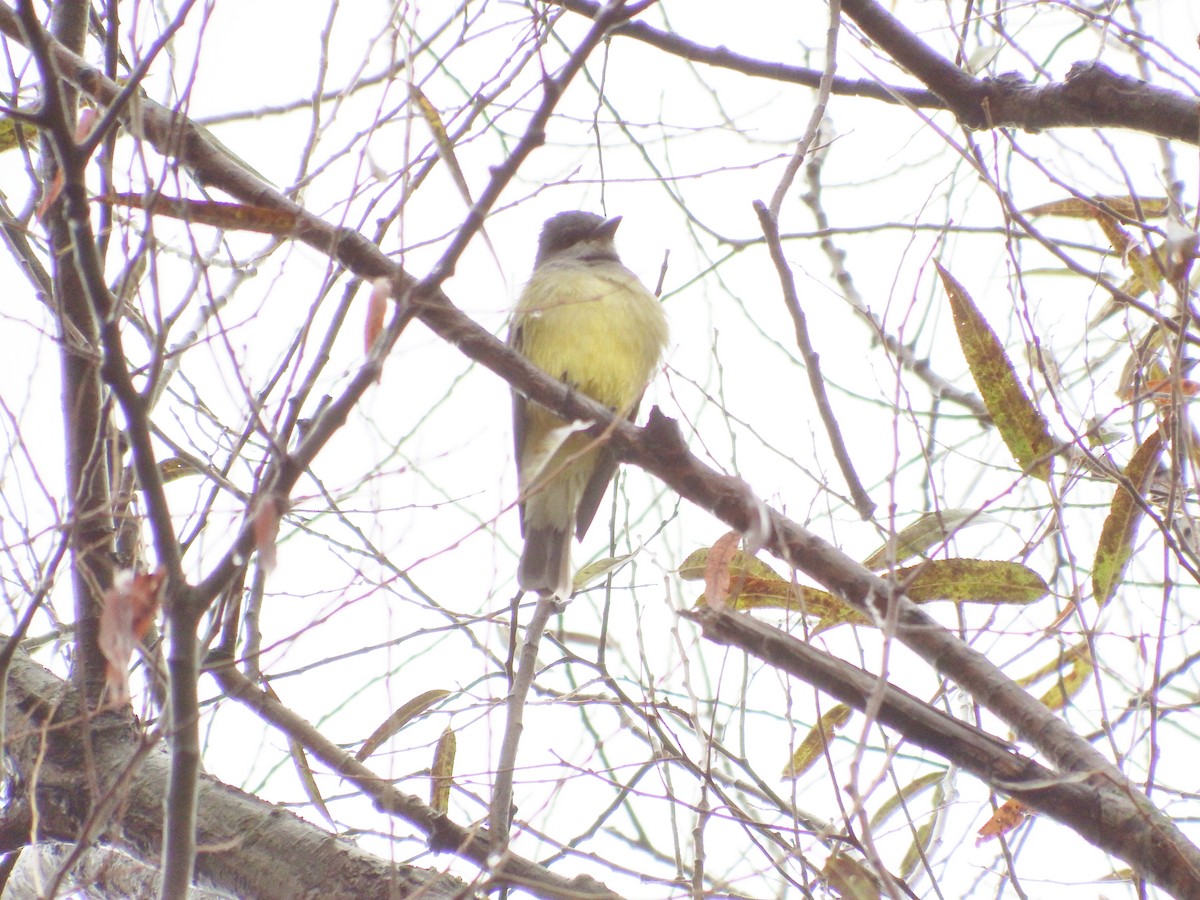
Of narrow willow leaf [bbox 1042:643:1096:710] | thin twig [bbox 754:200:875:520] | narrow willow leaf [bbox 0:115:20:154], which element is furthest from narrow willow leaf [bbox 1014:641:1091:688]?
narrow willow leaf [bbox 0:115:20:154]

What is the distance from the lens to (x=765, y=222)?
101 inches

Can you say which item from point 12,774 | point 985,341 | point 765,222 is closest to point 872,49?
point 985,341

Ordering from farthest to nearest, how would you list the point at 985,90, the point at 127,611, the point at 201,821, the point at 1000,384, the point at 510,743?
1. the point at 985,90
2. the point at 1000,384
3. the point at 510,743
4. the point at 201,821
5. the point at 127,611

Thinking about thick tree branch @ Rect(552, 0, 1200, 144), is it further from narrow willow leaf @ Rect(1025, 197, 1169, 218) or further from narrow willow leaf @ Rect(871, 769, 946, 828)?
narrow willow leaf @ Rect(871, 769, 946, 828)

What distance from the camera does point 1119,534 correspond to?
9.62ft

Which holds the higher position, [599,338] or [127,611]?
[599,338]

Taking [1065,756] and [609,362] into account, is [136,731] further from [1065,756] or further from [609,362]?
[609,362]

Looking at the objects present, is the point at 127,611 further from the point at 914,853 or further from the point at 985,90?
the point at 985,90

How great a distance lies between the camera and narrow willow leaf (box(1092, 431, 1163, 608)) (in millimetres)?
2898

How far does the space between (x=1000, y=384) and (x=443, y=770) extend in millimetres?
1773

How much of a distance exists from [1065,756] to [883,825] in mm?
1160

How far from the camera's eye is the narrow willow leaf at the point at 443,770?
9.91 ft

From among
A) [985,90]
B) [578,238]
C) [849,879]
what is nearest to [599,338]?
[578,238]

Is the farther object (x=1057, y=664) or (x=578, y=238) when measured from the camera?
(x=578, y=238)
